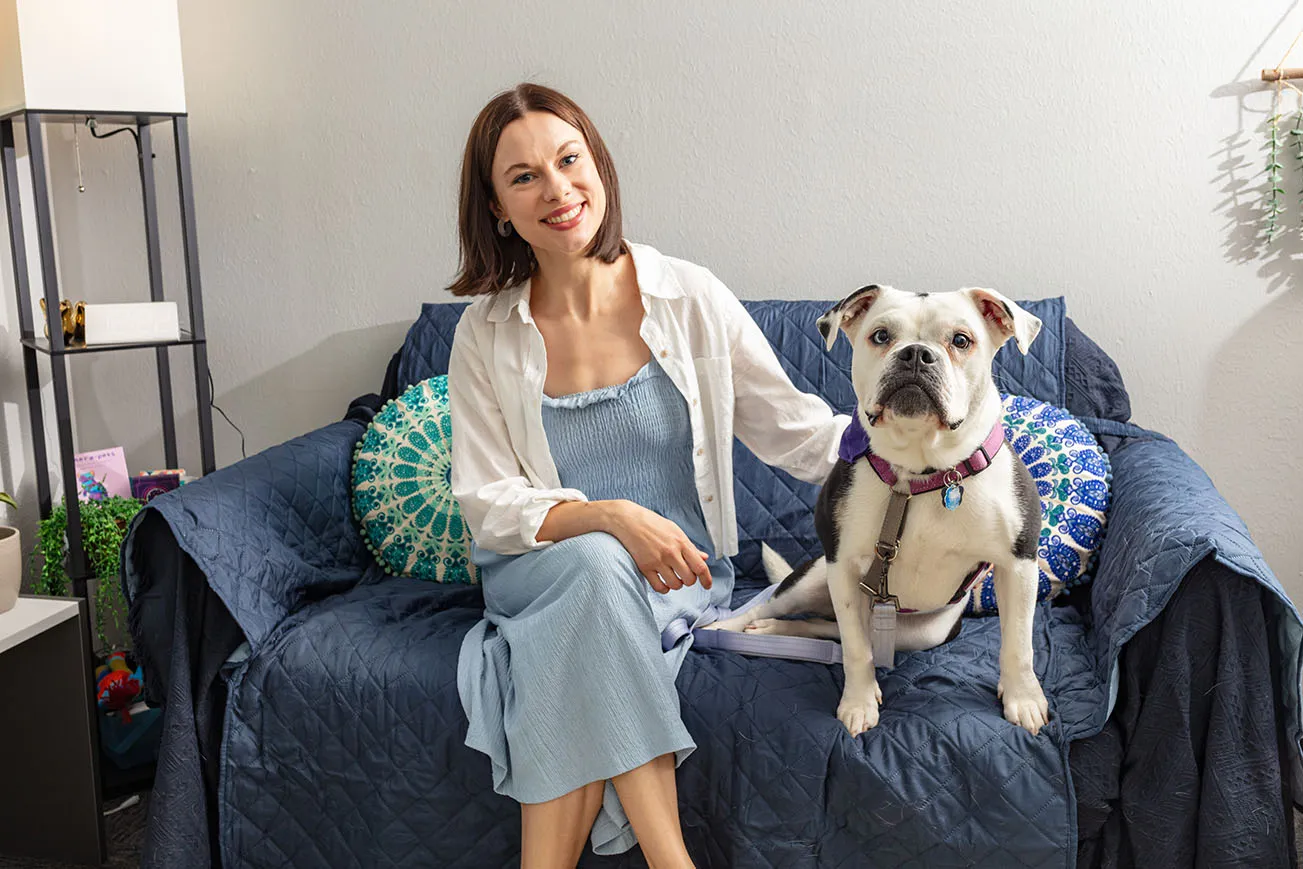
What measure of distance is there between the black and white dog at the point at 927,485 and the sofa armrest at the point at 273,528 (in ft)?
2.98

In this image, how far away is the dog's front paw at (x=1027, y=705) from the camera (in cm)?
139

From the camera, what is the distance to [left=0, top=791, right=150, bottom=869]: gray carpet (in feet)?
6.05

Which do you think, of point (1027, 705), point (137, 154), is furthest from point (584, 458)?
point (137, 154)

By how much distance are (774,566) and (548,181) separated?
30.4 inches

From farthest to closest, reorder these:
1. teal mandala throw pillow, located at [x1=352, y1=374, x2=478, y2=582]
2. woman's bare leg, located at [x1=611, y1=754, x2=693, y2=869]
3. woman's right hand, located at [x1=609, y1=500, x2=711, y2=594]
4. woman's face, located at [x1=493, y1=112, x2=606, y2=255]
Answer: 1. teal mandala throw pillow, located at [x1=352, y1=374, x2=478, y2=582]
2. woman's face, located at [x1=493, y1=112, x2=606, y2=255]
3. woman's right hand, located at [x1=609, y1=500, x2=711, y2=594]
4. woman's bare leg, located at [x1=611, y1=754, x2=693, y2=869]

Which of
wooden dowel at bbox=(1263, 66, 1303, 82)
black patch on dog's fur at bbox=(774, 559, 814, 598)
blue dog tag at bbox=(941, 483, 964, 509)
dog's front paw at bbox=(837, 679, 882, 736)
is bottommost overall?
dog's front paw at bbox=(837, 679, 882, 736)

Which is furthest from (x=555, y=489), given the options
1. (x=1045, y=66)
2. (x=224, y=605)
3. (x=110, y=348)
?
(x=1045, y=66)

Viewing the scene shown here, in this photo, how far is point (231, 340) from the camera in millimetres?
2609

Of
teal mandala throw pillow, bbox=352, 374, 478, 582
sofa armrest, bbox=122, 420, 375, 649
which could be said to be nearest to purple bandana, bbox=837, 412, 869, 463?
teal mandala throw pillow, bbox=352, 374, 478, 582

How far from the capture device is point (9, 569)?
1.80 metres

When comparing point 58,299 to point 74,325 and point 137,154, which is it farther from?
point 137,154

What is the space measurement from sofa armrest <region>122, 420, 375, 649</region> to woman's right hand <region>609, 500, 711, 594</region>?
62 centimetres

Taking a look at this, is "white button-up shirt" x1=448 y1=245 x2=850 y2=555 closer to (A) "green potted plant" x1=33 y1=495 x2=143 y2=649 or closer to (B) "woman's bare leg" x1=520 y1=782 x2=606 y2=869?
(B) "woman's bare leg" x1=520 y1=782 x2=606 y2=869

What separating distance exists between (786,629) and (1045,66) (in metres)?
1.30
